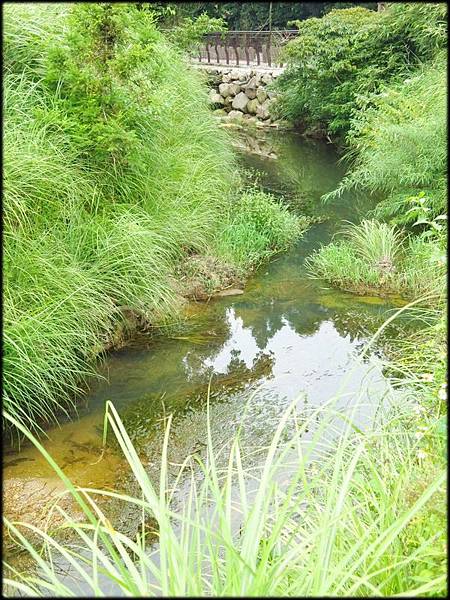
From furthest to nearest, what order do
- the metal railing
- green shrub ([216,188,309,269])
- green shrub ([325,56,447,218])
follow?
the metal railing < green shrub ([216,188,309,269]) < green shrub ([325,56,447,218])

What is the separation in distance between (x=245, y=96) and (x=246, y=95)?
0.04 m

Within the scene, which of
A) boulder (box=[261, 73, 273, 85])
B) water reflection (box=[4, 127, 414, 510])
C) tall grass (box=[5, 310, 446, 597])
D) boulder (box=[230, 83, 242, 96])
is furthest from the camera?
boulder (box=[230, 83, 242, 96])

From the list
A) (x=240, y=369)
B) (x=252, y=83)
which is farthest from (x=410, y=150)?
(x=252, y=83)

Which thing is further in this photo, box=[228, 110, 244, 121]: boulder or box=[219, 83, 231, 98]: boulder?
box=[228, 110, 244, 121]: boulder

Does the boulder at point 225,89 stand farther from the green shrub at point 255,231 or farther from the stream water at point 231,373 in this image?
the stream water at point 231,373

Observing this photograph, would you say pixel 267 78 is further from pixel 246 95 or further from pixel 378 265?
pixel 378 265

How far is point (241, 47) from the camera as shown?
9820 millimetres

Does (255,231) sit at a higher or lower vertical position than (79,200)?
lower

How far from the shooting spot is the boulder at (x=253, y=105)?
49.9ft

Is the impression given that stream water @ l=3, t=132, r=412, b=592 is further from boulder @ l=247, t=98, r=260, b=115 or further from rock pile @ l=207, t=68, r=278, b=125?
boulder @ l=247, t=98, r=260, b=115

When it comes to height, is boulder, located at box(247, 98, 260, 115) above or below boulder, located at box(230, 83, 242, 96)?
below

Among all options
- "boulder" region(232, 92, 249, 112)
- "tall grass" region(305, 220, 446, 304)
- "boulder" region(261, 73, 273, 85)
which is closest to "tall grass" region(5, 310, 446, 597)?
"tall grass" region(305, 220, 446, 304)

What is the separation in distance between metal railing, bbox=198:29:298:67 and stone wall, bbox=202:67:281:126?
47.4 inches

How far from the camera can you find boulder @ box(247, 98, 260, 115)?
15.2 meters
